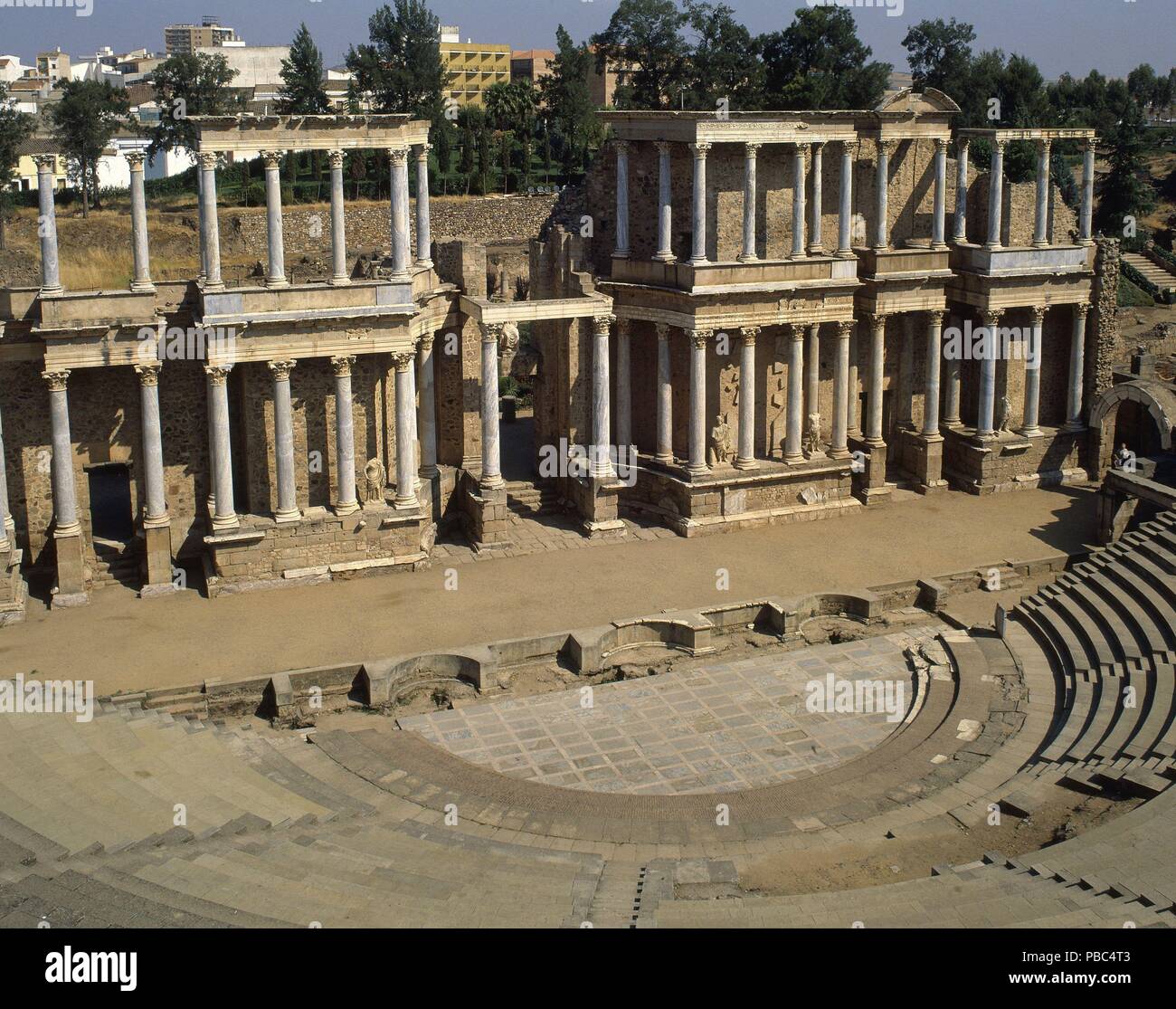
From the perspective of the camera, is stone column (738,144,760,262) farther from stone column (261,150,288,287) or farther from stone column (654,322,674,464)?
stone column (261,150,288,287)

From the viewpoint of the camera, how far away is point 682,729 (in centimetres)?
2553

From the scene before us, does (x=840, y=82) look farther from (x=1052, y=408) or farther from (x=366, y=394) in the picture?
(x=366, y=394)

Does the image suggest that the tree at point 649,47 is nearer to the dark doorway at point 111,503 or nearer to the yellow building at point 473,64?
the yellow building at point 473,64

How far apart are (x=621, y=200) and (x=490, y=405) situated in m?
6.49

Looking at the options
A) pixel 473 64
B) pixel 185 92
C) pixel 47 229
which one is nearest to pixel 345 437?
pixel 47 229

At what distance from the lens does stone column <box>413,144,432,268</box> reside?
3184 cm

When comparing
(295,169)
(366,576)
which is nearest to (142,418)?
(366,576)

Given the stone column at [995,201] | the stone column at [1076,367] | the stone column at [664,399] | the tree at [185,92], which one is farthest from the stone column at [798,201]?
the tree at [185,92]

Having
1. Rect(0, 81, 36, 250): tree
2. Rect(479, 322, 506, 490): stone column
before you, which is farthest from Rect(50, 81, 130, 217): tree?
Rect(479, 322, 506, 490): stone column

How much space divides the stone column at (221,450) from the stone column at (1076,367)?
2226 cm

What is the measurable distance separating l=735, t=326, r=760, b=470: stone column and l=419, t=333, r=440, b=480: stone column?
749cm

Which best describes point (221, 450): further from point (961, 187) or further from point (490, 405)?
point (961, 187)

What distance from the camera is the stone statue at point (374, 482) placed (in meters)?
31.8

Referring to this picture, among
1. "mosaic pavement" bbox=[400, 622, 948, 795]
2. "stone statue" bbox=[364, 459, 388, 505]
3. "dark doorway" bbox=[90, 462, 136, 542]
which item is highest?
"stone statue" bbox=[364, 459, 388, 505]
